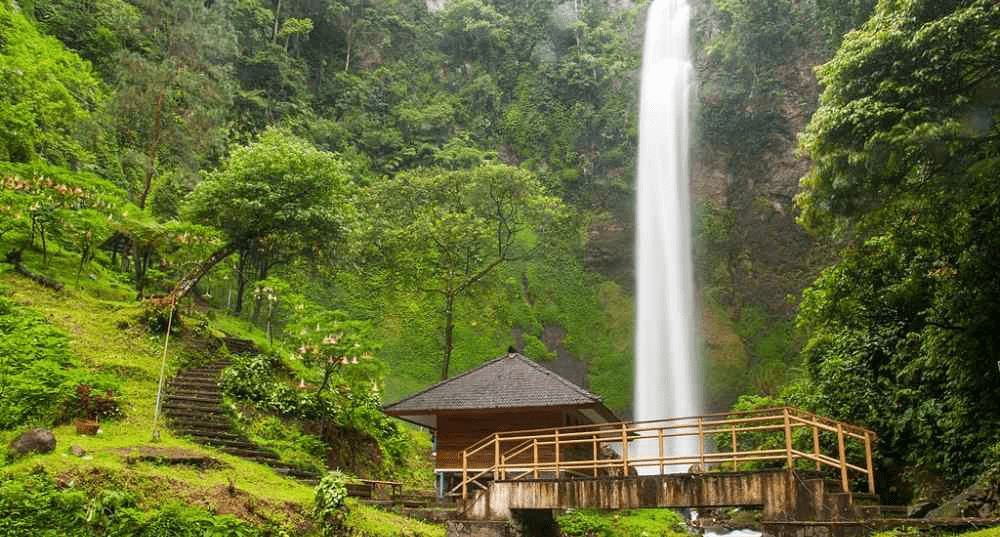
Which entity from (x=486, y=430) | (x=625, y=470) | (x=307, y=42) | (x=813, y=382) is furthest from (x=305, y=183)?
(x=307, y=42)

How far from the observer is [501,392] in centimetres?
1661

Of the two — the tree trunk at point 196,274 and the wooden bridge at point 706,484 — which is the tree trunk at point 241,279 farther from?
the wooden bridge at point 706,484

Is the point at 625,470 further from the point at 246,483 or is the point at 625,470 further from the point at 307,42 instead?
the point at 307,42

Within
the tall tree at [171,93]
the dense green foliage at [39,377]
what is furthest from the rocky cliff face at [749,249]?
the dense green foliage at [39,377]

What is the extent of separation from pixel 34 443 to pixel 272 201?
1133 cm

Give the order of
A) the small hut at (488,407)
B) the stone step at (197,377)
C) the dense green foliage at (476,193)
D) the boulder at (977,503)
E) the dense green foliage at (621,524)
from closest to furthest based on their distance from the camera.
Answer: the boulder at (977,503)
the dense green foliage at (476,193)
the dense green foliage at (621,524)
the stone step at (197,377)
the small hut at (488,407)

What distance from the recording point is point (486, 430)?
677 inches

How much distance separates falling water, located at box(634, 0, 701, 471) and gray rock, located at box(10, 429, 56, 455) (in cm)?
2437

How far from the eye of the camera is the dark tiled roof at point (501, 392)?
619 inches

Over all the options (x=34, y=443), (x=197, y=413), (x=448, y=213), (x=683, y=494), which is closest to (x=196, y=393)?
(x=197, y=413)

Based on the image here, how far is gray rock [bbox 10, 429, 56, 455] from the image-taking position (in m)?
9.88

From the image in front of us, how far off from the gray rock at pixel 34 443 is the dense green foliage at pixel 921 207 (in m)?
13.5

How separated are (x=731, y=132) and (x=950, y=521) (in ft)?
104

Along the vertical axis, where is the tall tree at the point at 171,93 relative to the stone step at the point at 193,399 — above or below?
above
